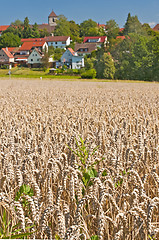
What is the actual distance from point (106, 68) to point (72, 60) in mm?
33124

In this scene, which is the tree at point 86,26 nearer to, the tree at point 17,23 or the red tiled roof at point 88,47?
the tree at point 17,23

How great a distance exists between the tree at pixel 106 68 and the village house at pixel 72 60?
2786 cm

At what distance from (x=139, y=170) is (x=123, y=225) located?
4.54ft

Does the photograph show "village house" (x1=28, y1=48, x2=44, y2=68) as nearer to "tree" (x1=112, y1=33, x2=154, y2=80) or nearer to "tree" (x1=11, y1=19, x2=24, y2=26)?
"tree" (x1=112, y1=33, x2=154, y2=80)

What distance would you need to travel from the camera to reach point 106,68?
61.2m

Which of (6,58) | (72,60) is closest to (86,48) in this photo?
(72,60)

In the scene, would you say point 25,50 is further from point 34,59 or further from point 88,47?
point 88,47

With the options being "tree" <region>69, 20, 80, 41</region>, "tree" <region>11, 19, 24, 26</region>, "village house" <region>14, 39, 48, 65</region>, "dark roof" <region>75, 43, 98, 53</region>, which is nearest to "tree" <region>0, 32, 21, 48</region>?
"village house" <region>14, 39, 48, 65</region>

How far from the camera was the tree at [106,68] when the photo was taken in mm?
60781

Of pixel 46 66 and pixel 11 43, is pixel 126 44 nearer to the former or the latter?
pixel 46 66

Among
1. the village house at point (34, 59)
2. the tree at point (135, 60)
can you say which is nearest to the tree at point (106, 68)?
the tree at point (135, 60)

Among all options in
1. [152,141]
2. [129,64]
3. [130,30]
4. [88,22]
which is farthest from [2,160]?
[88,22]

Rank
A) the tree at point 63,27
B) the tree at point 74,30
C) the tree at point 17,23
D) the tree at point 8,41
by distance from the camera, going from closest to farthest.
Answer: the tree at point 8,41 → the tree at point 63,27 → the tree at point 74,30 → the tree at point 17,23

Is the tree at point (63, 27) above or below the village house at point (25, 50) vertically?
above
